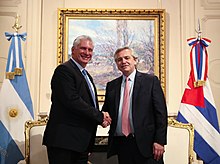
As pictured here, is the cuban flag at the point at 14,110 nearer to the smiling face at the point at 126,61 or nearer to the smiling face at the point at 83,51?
the smiling face at the point at 83,51

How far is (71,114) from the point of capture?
1820mm

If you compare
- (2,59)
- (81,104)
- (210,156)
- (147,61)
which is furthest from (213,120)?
(2,59)

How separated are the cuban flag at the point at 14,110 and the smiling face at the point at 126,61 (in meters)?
1.13

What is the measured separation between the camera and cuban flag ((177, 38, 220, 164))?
106 inches

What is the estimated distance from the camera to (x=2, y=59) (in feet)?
10.5

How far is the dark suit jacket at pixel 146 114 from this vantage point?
1.87 metres

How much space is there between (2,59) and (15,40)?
482mm

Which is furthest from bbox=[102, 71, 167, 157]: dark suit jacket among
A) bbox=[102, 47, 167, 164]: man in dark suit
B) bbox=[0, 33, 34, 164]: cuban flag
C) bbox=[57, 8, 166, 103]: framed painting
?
bbox=[57, 8, 166, 103]: framed painting

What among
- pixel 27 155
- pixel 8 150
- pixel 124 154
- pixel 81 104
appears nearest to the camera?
pixel 81 104

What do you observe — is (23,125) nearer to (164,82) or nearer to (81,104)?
(81,104)

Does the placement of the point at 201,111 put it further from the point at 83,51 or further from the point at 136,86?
the point at 83,51

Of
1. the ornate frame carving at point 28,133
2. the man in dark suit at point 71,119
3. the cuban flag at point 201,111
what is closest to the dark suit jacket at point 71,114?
the man in dark suit at point 71,119

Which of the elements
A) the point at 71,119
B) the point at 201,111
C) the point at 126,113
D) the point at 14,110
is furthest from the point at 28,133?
the point at 201,111

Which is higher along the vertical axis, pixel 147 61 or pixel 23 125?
pixel 147 61
